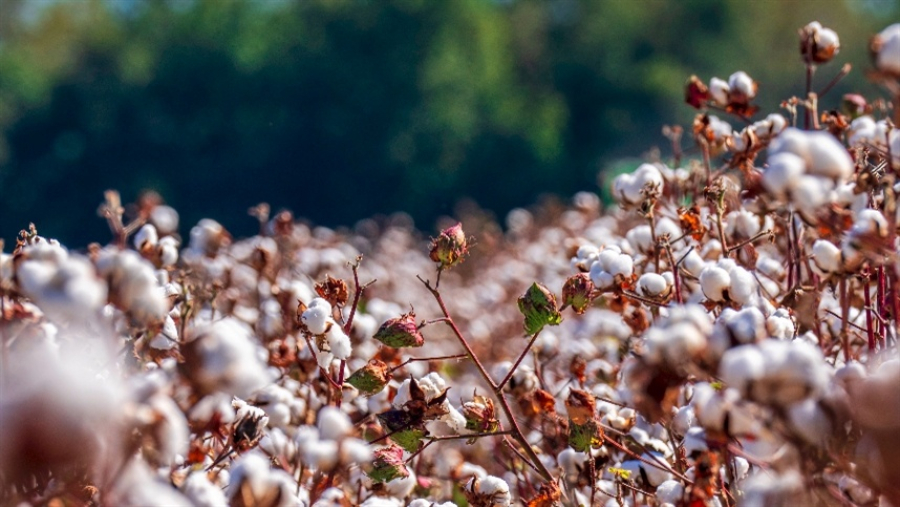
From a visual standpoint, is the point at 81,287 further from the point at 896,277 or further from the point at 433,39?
the point at 433,39

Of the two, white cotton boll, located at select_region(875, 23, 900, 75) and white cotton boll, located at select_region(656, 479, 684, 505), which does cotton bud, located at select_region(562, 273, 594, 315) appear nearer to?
white cotton boll, located at select_region(656, 479, 684, 505)

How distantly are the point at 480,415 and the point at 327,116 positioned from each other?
2057 cm

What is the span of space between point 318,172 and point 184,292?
20.3m

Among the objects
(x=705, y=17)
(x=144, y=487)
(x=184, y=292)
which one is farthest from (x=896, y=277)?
(x=705, y=17)

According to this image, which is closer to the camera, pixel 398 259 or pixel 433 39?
pixel 398 259

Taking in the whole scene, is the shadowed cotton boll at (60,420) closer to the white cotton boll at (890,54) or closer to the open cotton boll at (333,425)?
the open cotton boll at (333,425)

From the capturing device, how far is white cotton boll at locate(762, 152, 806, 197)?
0.96 meters

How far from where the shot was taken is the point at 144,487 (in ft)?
2.76

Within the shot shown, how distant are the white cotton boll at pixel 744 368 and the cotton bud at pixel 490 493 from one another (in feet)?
2.37

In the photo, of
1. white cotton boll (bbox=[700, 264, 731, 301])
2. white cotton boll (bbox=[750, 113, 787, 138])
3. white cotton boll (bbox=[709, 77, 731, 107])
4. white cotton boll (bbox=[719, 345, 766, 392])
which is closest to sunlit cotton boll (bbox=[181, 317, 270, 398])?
white cotton boll (bbox=[719, 345, 766, 392])

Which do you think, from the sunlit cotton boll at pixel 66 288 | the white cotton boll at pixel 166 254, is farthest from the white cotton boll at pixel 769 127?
the sunlit cotton boll at pixel 66 288

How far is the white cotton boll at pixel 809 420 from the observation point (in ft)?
2.74

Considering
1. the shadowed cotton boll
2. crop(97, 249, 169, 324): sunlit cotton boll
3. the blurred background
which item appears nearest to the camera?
the shadowed cotton boll

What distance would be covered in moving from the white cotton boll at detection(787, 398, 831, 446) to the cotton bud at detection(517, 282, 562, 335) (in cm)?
70
